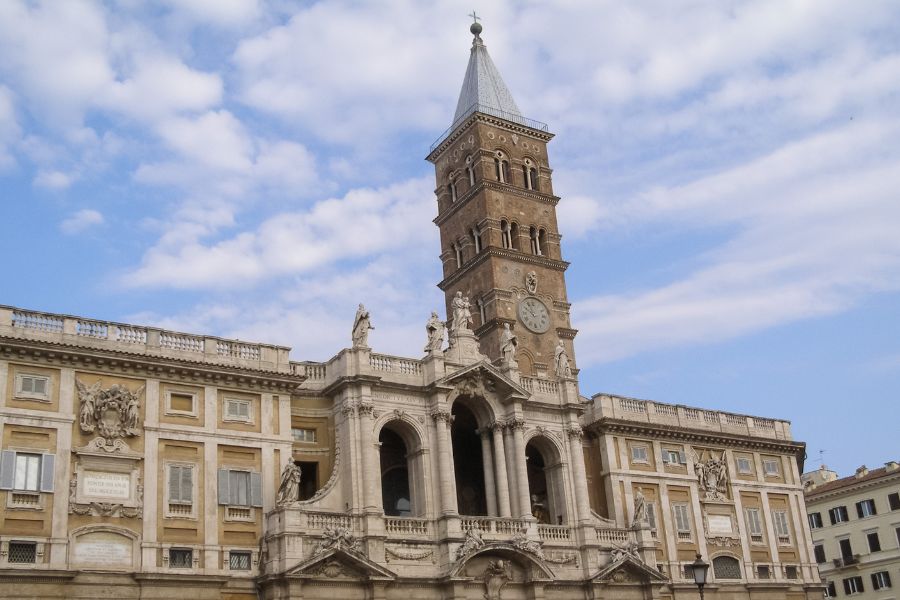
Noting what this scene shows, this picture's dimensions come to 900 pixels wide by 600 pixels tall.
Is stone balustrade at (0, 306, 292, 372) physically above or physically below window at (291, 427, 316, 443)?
above

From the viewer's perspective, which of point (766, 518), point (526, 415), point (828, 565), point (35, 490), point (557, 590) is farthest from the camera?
point (828, 565)

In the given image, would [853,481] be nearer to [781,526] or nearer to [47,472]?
[781,526]

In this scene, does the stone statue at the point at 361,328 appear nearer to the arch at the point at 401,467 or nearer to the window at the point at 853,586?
the arch at the point at 401,467

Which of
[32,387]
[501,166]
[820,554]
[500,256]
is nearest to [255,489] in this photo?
[32,387]

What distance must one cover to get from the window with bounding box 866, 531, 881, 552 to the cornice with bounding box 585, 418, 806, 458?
15.6 metres

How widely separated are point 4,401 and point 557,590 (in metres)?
24.9

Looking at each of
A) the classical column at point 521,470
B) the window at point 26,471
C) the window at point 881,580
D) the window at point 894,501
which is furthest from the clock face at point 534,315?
the window at point 881,580

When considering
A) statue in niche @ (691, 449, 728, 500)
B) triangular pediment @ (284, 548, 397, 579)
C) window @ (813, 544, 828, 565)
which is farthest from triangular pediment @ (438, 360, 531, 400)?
window @ (813, 544, 828, 565)

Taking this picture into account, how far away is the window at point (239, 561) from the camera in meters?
41.4

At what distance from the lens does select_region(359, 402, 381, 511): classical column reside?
44.0 meters

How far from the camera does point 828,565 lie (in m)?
78.9

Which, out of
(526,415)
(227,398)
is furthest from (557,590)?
(227,398)

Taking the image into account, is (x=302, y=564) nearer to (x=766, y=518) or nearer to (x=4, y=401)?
(x=4, y=401)

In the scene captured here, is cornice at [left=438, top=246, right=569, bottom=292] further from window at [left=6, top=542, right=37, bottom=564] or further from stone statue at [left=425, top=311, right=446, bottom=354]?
window at [left=6, top=542, right=37, bottom=564]
